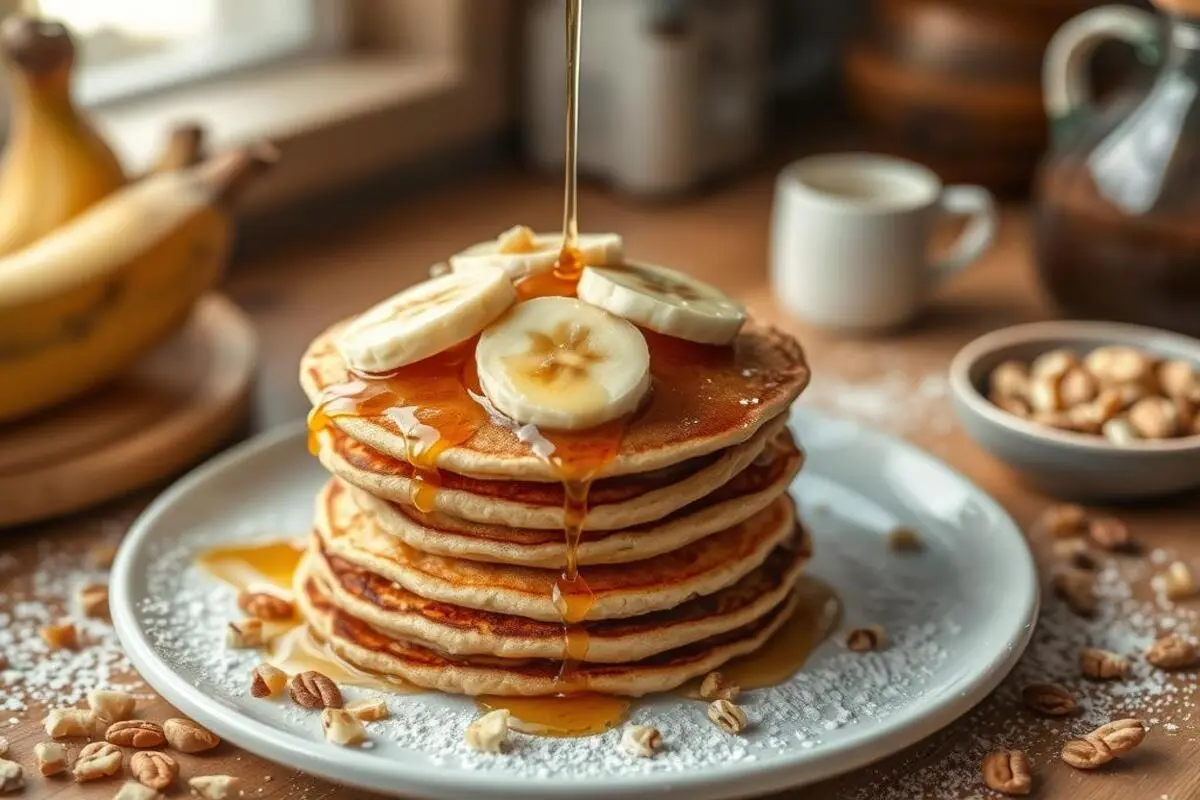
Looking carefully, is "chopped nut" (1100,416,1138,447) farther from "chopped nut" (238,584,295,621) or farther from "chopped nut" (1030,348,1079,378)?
"chopped nut" (238,584,295,621)

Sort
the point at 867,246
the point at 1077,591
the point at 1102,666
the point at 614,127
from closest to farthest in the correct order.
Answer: the point at 1102,666, the point at 1077,591, the point at 867,246, the point at 614,127

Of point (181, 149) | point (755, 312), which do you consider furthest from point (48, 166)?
point (755, 312)

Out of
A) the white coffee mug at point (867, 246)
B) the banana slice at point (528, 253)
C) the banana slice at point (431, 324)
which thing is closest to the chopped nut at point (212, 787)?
the banana slice at point (431, 324)

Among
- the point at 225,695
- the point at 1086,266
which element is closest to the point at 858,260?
the point at 1086,266

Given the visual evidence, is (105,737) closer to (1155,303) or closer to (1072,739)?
(1072,739)

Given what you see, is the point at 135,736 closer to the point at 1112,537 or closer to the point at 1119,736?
the point at 1119,736

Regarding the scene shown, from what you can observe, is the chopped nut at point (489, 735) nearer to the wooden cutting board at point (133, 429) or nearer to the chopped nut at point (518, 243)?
the chopped nut at point (518, 243)
